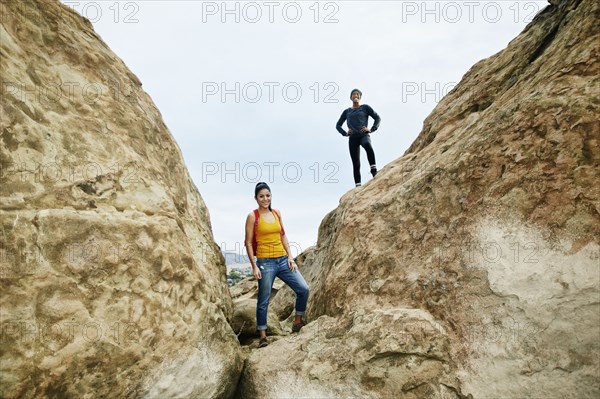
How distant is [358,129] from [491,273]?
6.88m

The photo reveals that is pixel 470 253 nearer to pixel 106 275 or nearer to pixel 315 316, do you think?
pixel 315 316

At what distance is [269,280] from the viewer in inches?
272

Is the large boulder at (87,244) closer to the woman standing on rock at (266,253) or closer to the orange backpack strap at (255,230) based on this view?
the woman standing on rock at (266,253)

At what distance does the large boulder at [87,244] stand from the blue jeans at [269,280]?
2.83 ft

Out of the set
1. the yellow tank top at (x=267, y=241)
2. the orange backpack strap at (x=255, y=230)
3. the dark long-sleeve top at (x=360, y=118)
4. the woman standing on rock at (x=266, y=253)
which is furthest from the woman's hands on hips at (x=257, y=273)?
the dark long-sleeve top at (x=360, y=118)

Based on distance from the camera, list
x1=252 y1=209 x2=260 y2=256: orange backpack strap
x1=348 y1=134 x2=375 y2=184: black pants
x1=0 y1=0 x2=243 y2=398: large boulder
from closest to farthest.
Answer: x1=0 y1=0 x2=243 y2=398: large boulder → x1=252 y1=209 x2=260 y2=256: orange backpack strap → x1=348 y1=134 x2=375 y2=184: black pants

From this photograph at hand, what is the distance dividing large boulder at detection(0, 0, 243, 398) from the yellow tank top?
109cm

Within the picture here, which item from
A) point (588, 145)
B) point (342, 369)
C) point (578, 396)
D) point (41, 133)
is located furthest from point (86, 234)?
point (588, 145)

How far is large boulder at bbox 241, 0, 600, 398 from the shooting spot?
478 centimetres

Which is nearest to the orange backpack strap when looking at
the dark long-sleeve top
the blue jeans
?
the blue jeans

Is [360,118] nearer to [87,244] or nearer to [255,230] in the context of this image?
[255,230]

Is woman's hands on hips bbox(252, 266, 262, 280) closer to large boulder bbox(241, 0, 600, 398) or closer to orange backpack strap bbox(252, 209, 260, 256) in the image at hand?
orange backpack strap bbox(252, 209, 260, 256)

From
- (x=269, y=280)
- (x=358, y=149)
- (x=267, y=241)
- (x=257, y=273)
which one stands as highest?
(x=358, y=149)

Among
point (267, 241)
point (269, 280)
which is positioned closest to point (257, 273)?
point (269, 280)
